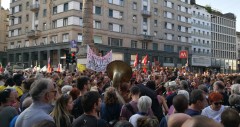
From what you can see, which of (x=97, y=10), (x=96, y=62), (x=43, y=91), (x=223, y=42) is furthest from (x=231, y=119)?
(x=223, y=42)

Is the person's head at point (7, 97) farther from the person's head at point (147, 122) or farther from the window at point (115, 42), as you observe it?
the window at point (115, 42)

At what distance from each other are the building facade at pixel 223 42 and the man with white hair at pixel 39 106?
80616 mm

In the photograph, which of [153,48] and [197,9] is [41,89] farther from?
[197,9]

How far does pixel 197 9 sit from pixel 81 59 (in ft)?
196

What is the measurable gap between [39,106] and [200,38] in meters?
75.2

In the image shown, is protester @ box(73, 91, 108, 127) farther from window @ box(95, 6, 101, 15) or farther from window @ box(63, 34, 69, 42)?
window @ box(95, 6, 101, 15)

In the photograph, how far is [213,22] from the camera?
8369 cm

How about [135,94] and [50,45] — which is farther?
[50,45]

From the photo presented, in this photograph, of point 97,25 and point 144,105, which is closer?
point 144,105

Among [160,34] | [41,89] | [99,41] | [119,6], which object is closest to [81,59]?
[41,89]

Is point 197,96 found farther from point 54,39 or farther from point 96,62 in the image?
point 54,39

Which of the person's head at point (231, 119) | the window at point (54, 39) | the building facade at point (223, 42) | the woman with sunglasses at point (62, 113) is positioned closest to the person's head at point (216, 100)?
the person's head at point (231, 119)

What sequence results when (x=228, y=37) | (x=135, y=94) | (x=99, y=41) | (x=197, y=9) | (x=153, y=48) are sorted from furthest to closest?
(x=228, y=37), (x=197, y=9), (x=153, y=48), (x=99, y=41), (x=135, y=94)

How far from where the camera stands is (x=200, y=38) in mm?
76062
